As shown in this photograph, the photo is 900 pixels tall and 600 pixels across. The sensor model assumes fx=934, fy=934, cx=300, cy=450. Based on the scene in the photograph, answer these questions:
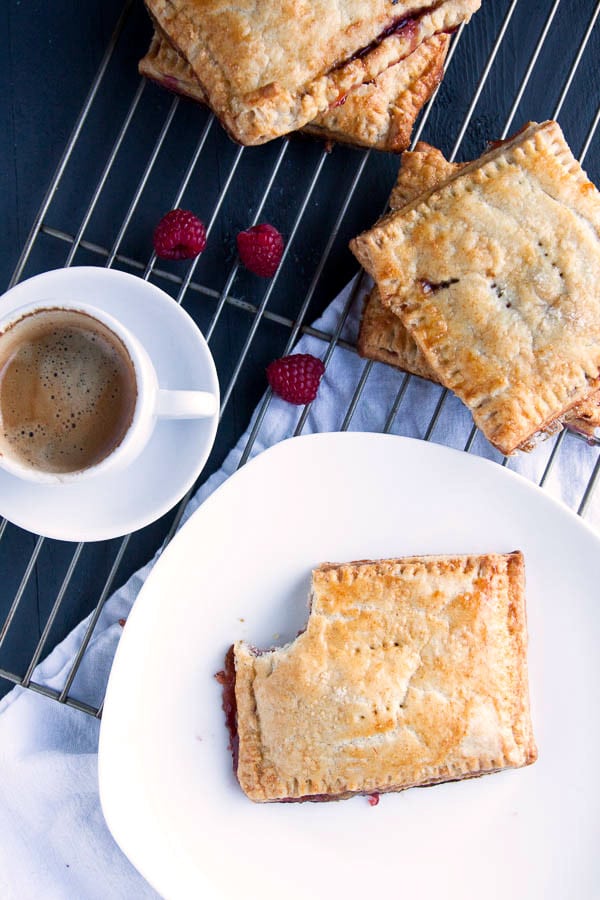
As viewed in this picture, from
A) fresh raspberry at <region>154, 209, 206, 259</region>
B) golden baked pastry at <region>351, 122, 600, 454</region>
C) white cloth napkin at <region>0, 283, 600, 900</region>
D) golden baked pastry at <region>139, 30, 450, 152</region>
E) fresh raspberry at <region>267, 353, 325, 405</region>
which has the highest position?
golden baked pastry at <region>139, 30, 450, 152</region>

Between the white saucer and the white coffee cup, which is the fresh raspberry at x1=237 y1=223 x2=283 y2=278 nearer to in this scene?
the white saucer

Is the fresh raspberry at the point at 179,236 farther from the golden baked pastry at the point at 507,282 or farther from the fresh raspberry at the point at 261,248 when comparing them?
the golden baked pastry at the point at 507,282

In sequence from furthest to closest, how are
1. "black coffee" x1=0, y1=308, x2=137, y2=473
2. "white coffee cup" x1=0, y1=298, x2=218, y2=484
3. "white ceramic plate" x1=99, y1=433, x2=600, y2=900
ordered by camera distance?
"white ceramic plate" x1=99, y1=433, x2=600, y2=900 → "black coffee" x1=0, y1=308, x2=137, y2=473 → "white coffee cup" x1=0, y1=298, x2=218, y2=484

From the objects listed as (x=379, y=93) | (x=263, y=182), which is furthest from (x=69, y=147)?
(x=379, y=93)

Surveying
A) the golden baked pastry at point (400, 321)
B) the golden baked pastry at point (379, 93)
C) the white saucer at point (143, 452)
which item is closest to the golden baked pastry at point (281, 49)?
the golden baked pastry at point (379, 93)

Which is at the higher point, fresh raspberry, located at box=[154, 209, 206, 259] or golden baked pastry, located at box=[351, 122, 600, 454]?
golden baked pastry, located at box=[351, 122, 600, 454]

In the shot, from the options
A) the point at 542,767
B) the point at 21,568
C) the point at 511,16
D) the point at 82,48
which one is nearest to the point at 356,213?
the point at 511,16

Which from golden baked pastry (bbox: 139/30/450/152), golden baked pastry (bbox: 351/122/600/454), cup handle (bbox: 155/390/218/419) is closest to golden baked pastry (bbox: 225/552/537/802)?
golden baked pastry (bbox: 351/122/600/454)

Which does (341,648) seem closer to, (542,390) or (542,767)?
(542,767)
